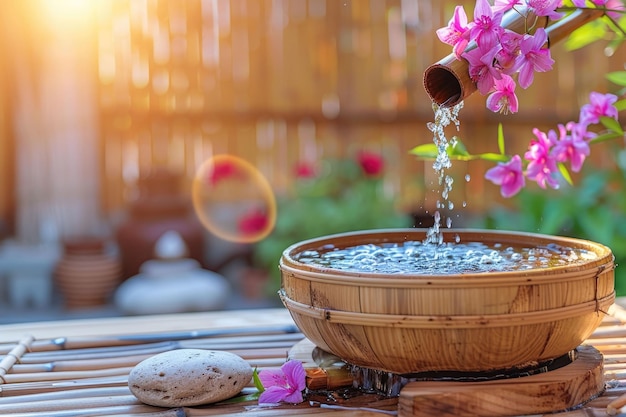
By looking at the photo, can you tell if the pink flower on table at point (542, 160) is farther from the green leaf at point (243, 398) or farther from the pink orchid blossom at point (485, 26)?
the green leaf at point (243, 398)

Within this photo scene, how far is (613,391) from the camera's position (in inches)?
47.0

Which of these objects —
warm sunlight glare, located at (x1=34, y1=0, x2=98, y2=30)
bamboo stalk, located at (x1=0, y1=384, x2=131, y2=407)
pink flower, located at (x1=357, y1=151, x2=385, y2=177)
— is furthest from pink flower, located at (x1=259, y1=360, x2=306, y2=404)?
warm sunlight glare, located at (x1=34, y1=0, x2=98, y2=30)

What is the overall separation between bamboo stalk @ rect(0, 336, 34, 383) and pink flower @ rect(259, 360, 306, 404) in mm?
490

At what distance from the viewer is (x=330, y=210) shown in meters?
4.53

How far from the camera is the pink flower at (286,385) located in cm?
116

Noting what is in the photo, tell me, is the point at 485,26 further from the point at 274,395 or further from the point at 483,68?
the point at 274,395

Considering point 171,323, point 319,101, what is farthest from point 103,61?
point 171,323

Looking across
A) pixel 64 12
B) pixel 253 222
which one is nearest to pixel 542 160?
pixel 253 222

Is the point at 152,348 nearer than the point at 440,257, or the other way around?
the point at 440,257

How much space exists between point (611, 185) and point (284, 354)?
2.83 m

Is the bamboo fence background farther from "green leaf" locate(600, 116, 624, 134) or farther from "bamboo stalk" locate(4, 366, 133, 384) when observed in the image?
"bamboo stalk" locate(4, 366, 133, 384)

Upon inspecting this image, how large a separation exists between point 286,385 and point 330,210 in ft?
11.0

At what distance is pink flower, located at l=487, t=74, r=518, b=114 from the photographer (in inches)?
48.1

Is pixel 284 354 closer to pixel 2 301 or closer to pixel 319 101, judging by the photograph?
pixel 2 301
